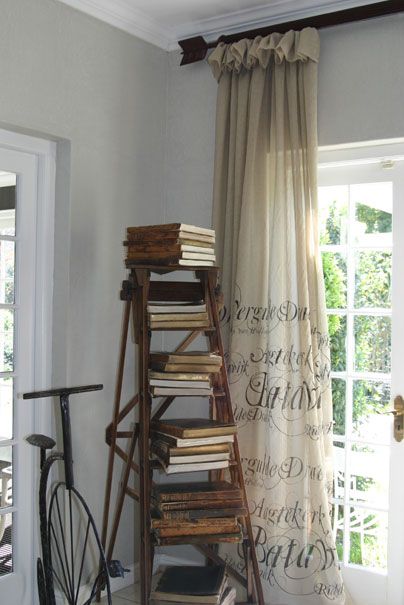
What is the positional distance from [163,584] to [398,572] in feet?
3.41

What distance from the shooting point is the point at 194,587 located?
112 inches

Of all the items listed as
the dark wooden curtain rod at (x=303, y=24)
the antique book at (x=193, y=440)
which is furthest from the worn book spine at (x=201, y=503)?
the dark wooden curtain rod at (x=303, y=24)

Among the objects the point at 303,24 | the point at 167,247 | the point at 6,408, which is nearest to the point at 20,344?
the point at 6,408

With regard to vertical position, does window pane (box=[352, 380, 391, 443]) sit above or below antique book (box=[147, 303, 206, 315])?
below

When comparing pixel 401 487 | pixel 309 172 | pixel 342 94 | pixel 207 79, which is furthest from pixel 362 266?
pixel 207 79

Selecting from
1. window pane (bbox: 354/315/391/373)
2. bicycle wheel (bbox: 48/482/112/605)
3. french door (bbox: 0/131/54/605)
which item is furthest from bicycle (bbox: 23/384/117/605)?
window pane (bbox: 354/315/391/373)

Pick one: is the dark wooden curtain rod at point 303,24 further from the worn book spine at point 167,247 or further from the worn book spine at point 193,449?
the worn book spine at point 193,449

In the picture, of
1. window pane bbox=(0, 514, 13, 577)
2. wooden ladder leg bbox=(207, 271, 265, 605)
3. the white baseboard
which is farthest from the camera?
the white baseboard

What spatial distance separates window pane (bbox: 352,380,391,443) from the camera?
3141 millimetres

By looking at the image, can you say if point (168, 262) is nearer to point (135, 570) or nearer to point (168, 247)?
point (168, 247)

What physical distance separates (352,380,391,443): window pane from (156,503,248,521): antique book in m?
0.72

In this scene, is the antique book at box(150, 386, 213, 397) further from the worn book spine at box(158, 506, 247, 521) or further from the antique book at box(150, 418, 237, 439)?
the worn book spine at box(158, 506, 247, 521)

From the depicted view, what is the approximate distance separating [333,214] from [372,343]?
63cm

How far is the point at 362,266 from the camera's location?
320cm
